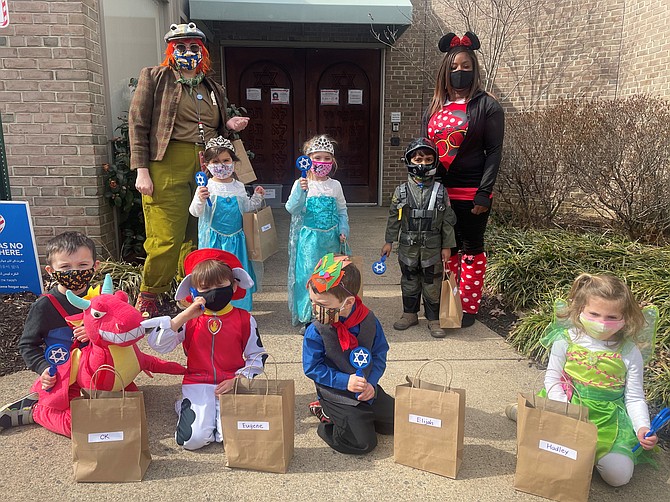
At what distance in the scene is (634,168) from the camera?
5.71 meters

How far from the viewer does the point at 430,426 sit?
Answer: 238 centimetres

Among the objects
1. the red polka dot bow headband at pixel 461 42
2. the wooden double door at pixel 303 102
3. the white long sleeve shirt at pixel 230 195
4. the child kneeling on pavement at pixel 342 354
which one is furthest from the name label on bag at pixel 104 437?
the wooden double door at pixel 303 102

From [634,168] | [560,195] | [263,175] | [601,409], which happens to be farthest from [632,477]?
[263,175]

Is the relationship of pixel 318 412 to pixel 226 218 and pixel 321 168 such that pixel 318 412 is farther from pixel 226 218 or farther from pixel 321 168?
pixel 321 168

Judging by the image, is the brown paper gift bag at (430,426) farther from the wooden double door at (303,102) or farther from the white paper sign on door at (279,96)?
the white paper sign on door at (279,96)

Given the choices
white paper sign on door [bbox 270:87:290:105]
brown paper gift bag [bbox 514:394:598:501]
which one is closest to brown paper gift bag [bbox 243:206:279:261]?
brown paper gift bag [bbox 514:394:598:501]

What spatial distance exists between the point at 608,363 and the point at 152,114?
3446 millimetres

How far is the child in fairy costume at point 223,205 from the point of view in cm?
377

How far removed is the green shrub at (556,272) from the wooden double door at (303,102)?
16.0 feet

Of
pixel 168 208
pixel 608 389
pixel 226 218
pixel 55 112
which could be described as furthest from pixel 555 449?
pixel 55 112

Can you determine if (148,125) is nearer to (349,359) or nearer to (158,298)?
(158,298)

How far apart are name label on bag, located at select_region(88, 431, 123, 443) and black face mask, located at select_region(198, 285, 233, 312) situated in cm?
71

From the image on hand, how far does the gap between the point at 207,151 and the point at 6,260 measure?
211 centimetres

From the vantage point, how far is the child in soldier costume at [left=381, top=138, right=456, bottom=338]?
383 cm
